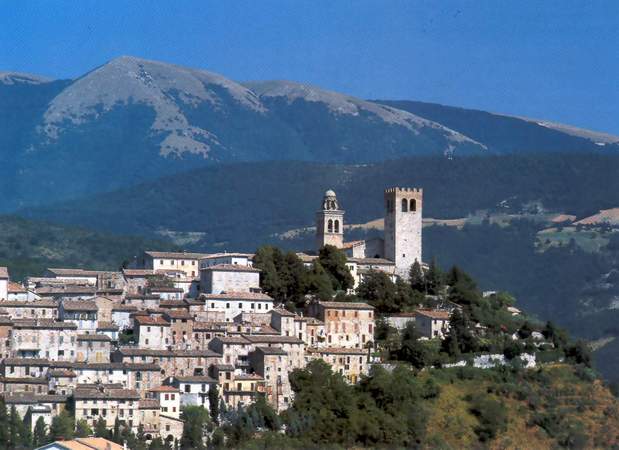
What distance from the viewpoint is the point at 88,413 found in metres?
73.6

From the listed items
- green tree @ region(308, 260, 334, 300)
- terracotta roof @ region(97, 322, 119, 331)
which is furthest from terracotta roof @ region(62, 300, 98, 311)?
green tree @ region(308, 260, 334, 300)

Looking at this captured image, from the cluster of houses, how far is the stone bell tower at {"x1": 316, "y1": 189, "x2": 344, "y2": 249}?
19.0 ft

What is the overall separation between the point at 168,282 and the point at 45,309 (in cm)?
954

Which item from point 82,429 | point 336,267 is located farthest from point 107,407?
point 336,267

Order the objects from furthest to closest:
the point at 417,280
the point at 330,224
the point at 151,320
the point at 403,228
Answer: the point at 330,224 < the point at 403,228 < the point at 417,280 < the point at 151,320

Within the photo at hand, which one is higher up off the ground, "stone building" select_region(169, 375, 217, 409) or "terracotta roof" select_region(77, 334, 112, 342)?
"terracotta roof" select_region(77, 334, 112, 342)

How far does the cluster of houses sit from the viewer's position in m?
75.1

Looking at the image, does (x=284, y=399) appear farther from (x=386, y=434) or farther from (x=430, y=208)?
(x=430, y=208)

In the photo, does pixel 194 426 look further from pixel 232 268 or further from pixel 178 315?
pixel 232 268

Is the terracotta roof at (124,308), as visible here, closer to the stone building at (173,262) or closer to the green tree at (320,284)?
the green tree at (320,284)

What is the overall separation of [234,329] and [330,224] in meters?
16.3

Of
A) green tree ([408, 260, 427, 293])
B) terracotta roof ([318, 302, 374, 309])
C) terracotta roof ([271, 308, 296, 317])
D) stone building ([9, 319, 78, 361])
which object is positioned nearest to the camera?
stone building ([9, 319, 78, 361])

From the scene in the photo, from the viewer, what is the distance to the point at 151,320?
8150 centimetres

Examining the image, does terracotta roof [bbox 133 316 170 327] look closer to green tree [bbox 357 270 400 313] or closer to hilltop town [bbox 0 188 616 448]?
hilltop town [bbox 0 188 616 448]
